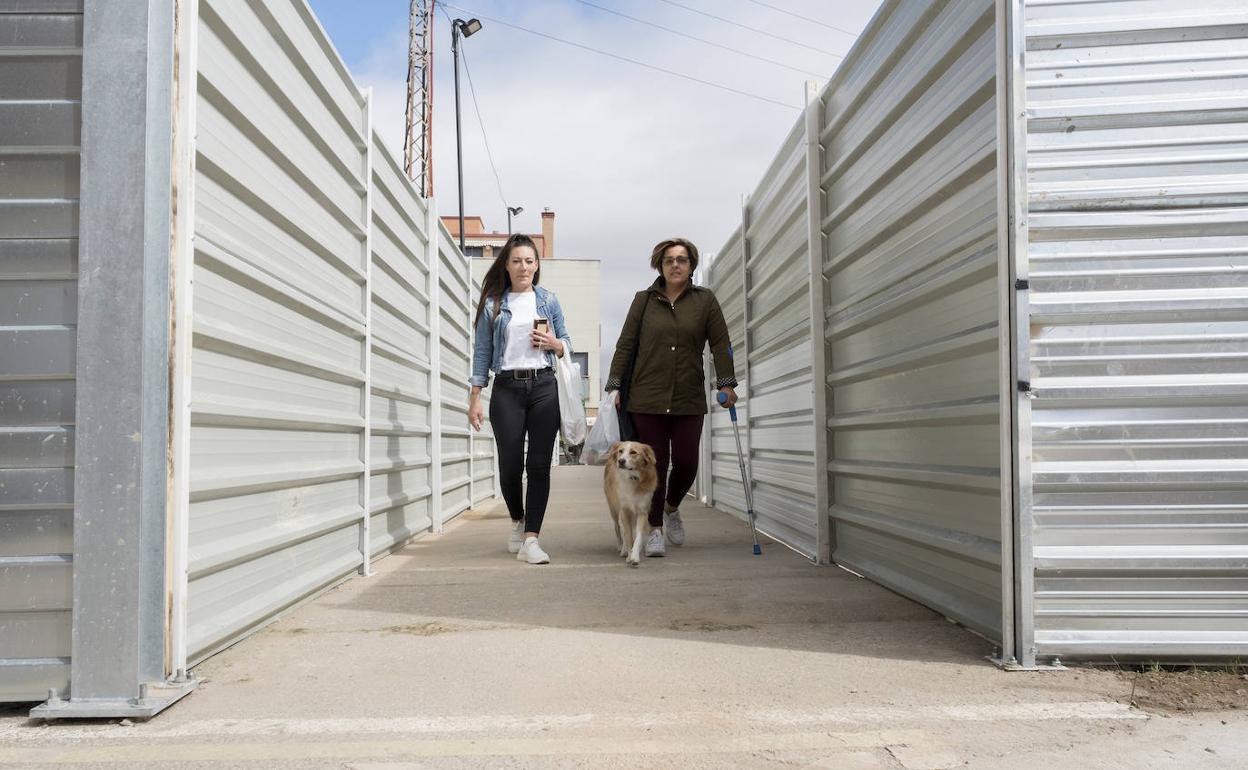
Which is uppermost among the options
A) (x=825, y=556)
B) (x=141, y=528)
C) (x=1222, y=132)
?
(x=1222, y=132)

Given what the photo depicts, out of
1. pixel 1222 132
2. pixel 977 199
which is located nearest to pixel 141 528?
pixel 977 199

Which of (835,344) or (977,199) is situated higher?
(977,199)

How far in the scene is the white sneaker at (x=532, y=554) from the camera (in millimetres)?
5719

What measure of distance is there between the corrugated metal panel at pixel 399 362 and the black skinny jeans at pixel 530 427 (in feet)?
2.47

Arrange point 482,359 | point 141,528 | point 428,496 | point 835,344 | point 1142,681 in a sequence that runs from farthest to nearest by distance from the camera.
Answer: point 428,496 → point 482,359 → point 835,344 → point 1142,681 → point 141,528

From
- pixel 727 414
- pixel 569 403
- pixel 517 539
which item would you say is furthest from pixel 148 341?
pixel 727 414

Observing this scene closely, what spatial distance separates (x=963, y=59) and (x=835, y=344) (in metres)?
2.11

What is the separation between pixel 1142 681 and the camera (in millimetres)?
2961

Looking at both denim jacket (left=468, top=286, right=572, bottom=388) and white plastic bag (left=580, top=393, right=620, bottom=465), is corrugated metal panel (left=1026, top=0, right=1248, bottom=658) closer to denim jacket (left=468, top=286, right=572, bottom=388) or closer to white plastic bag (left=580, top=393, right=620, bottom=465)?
denim jacket (left=468, top=286, right=572, bottom=388)

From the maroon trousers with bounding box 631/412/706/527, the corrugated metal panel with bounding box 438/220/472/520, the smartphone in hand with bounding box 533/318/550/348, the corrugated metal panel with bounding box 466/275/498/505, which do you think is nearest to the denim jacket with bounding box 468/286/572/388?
the smartphone in hand with bounding box 533/318/550/348

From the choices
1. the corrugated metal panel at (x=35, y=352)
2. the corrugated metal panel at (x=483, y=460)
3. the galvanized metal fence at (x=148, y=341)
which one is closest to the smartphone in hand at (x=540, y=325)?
the galvanized metal fence at (x=148, y=341)

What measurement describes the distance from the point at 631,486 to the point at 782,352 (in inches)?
62.0

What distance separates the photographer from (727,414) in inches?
389

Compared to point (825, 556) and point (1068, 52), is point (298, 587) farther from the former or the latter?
point (1068, 52)
